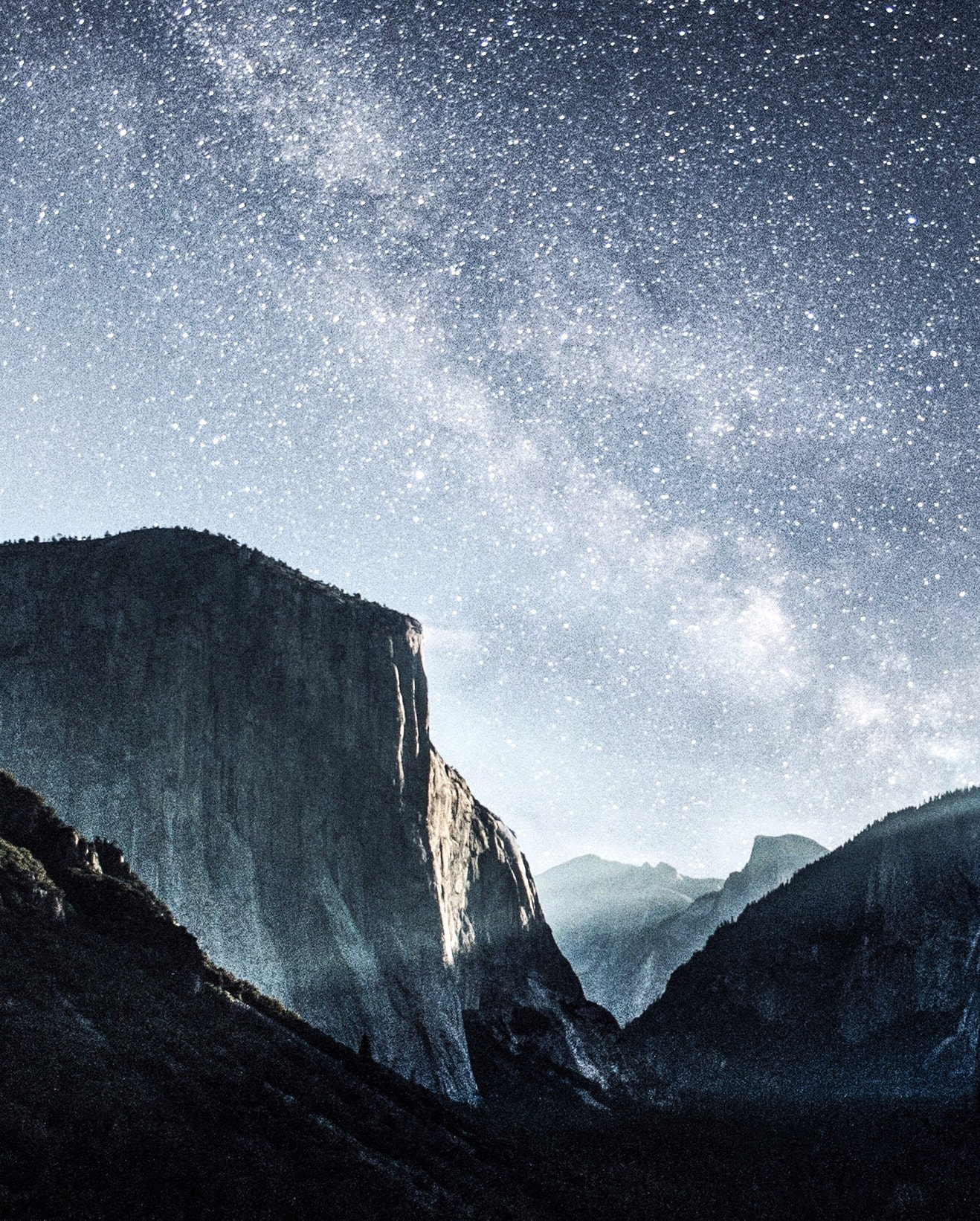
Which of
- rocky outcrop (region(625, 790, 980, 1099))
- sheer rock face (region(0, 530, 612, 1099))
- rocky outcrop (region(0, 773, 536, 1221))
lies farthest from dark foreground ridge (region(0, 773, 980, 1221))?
rocky outcrop (region(625, 790, 980, 1099))

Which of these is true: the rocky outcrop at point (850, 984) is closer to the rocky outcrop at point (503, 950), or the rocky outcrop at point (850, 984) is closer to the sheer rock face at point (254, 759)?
the rocky outcrop at point (503, 950)

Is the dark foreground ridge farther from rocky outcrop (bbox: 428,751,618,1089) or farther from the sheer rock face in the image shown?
rocky outcrop (bbox: 428,751,618,1089)

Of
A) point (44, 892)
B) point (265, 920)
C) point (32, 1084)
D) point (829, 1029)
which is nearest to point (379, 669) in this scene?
point (265, 920)

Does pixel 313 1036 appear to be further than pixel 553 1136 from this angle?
No

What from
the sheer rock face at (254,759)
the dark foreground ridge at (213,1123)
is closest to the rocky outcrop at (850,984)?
the sheer rock face at (254,759)

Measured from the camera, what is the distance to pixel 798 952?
429 feet

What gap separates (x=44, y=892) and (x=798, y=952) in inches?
4502

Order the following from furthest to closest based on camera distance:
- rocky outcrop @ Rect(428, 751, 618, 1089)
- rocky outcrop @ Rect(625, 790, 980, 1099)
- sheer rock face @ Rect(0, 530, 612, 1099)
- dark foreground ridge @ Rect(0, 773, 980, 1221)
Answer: rocky outcrop @ Rect(625, 790, 980, 1099) → rocky outcrop @ Rect(428, 751, 618, 1089) → sheer rock face @ Rect(0, 530, 612, 1099) → dark foreground ridge @ Rect(0, 773, 980, 1221)

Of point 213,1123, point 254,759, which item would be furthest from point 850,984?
point 213,1123

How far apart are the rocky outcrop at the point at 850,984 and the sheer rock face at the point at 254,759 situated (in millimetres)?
45803

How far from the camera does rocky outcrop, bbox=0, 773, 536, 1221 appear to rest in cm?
2527

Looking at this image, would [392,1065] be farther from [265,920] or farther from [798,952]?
[798,952]

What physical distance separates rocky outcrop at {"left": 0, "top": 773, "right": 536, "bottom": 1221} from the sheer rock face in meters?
19.9

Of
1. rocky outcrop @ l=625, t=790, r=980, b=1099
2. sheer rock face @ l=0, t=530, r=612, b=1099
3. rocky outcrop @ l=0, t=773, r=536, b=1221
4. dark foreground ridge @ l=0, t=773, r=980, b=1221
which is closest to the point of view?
rocky outcrop @ l=0, t=773, r=536, b=1221
